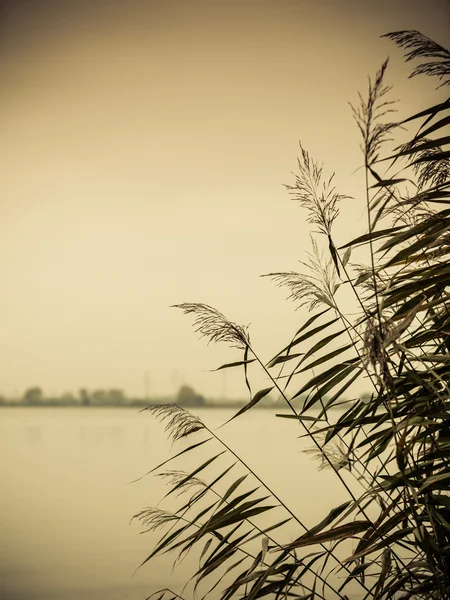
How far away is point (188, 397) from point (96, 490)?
1.50ft

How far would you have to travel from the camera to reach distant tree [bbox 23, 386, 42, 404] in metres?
2.23

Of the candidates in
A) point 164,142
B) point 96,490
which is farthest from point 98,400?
point 164,142

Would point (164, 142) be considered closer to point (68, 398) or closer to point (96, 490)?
point (68, 398)

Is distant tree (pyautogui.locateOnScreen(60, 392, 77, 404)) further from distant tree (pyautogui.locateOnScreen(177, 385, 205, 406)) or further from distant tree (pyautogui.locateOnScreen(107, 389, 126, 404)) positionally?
distant tree (pyautogui.locateOnScreen(177, 385, 205, 406))

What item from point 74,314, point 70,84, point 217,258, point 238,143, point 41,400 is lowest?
point 41,400

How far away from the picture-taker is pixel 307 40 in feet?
7.72

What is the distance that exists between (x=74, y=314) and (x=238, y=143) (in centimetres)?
90

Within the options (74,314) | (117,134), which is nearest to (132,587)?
(74,314)

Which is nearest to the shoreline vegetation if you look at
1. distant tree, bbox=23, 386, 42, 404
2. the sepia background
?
distant tree, bbox=23, 386, 42, 404

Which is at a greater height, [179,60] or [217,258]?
[179,60]

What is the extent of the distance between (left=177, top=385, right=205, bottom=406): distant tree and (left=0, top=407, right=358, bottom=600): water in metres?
0.05

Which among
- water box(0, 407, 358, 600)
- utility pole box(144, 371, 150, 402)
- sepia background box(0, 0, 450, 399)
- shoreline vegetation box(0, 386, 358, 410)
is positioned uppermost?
sepia background box(0, 0, 450, 399)

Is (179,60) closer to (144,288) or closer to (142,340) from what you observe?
(144,288)

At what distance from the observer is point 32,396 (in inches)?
88.0
